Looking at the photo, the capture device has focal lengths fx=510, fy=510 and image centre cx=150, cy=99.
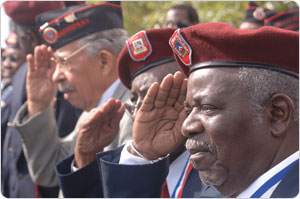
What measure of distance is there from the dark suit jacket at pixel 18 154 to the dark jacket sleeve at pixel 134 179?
2117 millimetres

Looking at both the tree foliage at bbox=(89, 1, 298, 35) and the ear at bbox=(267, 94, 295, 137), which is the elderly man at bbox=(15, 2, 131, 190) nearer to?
the ear at bbox=(267, 94, 295, 137)

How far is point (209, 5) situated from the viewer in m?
10.2

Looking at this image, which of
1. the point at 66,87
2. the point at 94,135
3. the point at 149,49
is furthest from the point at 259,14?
the point at 94,135

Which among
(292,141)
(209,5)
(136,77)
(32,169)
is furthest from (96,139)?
(209,5)

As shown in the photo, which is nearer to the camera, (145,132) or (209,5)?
(145,132)

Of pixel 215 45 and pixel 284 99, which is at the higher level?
pixel 215 45

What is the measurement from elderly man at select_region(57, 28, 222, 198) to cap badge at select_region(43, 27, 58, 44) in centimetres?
123

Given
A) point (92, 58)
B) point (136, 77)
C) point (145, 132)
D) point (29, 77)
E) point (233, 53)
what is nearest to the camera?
point (233, 53)

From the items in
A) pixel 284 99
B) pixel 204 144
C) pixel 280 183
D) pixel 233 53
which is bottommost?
pixel 280 183

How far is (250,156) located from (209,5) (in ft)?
27.0

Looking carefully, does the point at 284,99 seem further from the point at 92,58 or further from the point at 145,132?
the point at 92,58

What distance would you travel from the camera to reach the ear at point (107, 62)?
4457mm

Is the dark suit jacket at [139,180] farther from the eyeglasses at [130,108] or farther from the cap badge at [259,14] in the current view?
the cap badge at [259,14]

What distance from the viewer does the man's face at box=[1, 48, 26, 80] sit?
647 centimetres
